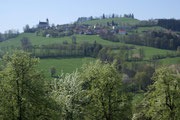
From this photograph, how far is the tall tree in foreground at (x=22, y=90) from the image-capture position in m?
20.9

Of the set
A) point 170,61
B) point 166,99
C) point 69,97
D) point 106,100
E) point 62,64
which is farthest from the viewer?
point 170,61

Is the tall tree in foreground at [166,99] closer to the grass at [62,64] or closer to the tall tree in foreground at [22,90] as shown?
the tall tree in foreground at [22,90]

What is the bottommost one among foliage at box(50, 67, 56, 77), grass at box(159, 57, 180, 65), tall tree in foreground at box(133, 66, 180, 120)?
foliage at box(50, 67, 56, 77)

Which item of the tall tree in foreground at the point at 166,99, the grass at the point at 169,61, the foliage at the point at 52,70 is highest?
the tall tree in foreground at the point at 166,99

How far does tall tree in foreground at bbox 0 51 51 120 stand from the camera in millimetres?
20922

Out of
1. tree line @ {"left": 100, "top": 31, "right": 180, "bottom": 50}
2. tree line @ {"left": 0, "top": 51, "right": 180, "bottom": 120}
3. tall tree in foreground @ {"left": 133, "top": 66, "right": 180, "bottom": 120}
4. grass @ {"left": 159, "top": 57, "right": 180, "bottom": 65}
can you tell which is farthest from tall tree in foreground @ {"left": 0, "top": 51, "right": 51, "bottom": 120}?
tree line @ {"left": 100, "top": 31, "right": 180, "bottom": 50}

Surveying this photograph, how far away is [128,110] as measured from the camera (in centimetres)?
2772

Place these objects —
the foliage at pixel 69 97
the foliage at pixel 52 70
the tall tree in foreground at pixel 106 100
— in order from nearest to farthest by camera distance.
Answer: the foliage at pixel 69 97
the tall tree in foreground at pixel 106 100
the foliage at pixel 52 70

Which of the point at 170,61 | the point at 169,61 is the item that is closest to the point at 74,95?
the point at 169,61

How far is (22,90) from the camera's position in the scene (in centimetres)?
2186

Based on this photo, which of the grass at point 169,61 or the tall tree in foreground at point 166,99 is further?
the grass at point 169,61

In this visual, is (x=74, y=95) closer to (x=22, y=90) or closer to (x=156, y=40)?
(x=22, y=90)

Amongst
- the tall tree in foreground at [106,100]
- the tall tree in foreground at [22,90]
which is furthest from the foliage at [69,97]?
the tall tree in foreground at [22,90]

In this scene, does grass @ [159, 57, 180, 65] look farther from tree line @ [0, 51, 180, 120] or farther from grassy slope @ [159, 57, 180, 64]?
tree line @ [0, 51, 180, 120]
